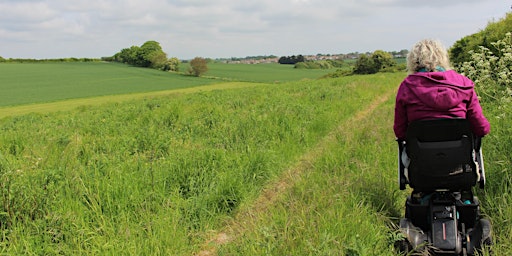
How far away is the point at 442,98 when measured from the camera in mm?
3051

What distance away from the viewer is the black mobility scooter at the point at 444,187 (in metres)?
3.07

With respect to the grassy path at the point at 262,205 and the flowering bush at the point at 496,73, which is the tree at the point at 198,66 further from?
the flowering bush at the point at 496,73

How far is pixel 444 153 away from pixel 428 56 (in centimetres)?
92

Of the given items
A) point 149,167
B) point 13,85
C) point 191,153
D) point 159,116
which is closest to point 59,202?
point 149,167

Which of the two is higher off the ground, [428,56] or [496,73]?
[428,56]

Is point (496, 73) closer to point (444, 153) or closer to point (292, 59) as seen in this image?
point (444, 153)

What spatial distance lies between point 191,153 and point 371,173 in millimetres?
2801

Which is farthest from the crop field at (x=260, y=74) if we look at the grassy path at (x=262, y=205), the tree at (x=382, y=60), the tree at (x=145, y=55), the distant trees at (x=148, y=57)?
the grassy path at (x=262, y=205)

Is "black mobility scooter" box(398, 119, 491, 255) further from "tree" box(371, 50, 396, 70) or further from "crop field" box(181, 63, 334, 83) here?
"tree" box(371, 50, 396, 70)

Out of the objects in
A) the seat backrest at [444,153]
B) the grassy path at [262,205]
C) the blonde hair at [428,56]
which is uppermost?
the blonde hair at [428,56]

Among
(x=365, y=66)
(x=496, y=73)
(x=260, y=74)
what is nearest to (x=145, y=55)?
(x=260, y=74)

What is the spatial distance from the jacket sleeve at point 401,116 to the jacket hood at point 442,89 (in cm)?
22

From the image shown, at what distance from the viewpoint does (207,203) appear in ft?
14.5

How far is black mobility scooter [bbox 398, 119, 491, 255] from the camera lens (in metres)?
3.07
